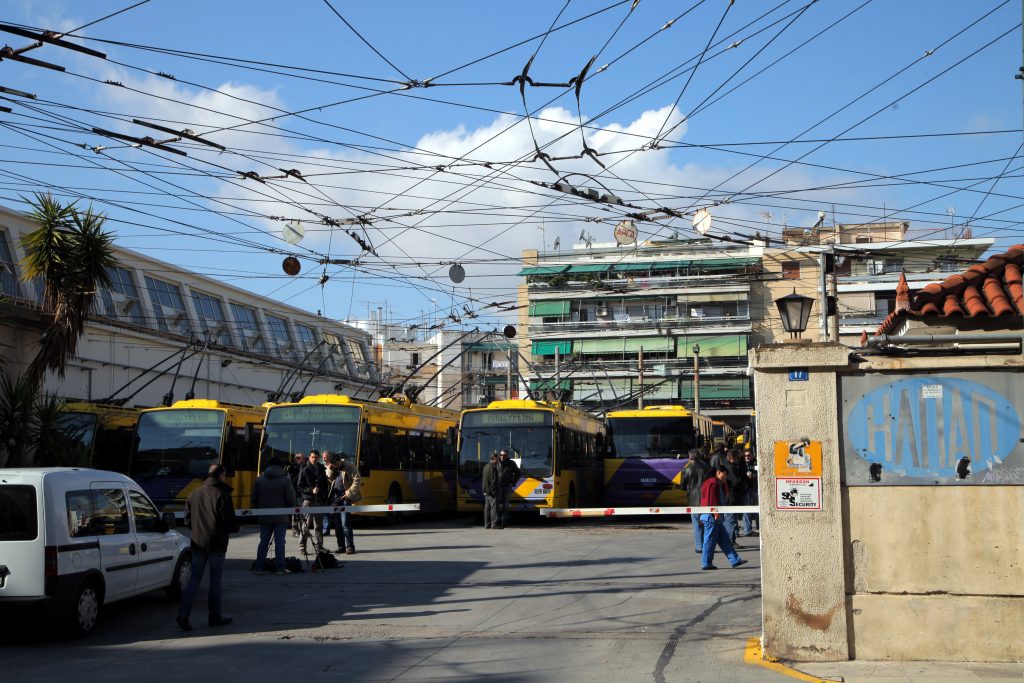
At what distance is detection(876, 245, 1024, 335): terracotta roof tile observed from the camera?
14.2m

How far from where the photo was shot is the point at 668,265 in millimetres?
73812

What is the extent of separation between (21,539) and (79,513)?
0.73 m

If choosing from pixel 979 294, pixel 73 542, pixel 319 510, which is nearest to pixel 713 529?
pixel 979 294

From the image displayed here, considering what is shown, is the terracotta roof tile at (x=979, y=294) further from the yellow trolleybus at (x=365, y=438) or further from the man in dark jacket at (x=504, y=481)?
the yellow trolleybus at (x=365, y=438)

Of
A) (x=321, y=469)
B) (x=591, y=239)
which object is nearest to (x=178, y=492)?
(x=321, y=469)

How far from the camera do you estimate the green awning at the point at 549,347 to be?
7644cm

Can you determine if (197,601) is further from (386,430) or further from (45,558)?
A: (386,430)

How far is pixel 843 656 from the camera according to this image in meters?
8.74

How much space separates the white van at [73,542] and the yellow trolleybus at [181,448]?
1336 centimetres

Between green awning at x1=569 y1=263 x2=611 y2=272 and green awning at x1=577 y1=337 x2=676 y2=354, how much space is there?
17.6ft

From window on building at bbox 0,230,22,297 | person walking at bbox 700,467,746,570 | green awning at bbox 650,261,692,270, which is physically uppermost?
green awning at bbox 650,261,692,270

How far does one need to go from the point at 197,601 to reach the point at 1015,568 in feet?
30.7

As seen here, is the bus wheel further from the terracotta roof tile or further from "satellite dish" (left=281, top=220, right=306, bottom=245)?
the terracotta roof tile

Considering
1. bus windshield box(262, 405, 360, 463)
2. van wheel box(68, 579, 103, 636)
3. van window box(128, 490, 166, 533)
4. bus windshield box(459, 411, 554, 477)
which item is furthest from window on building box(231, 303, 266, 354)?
van wheel box(68, 579, 103, 636)
